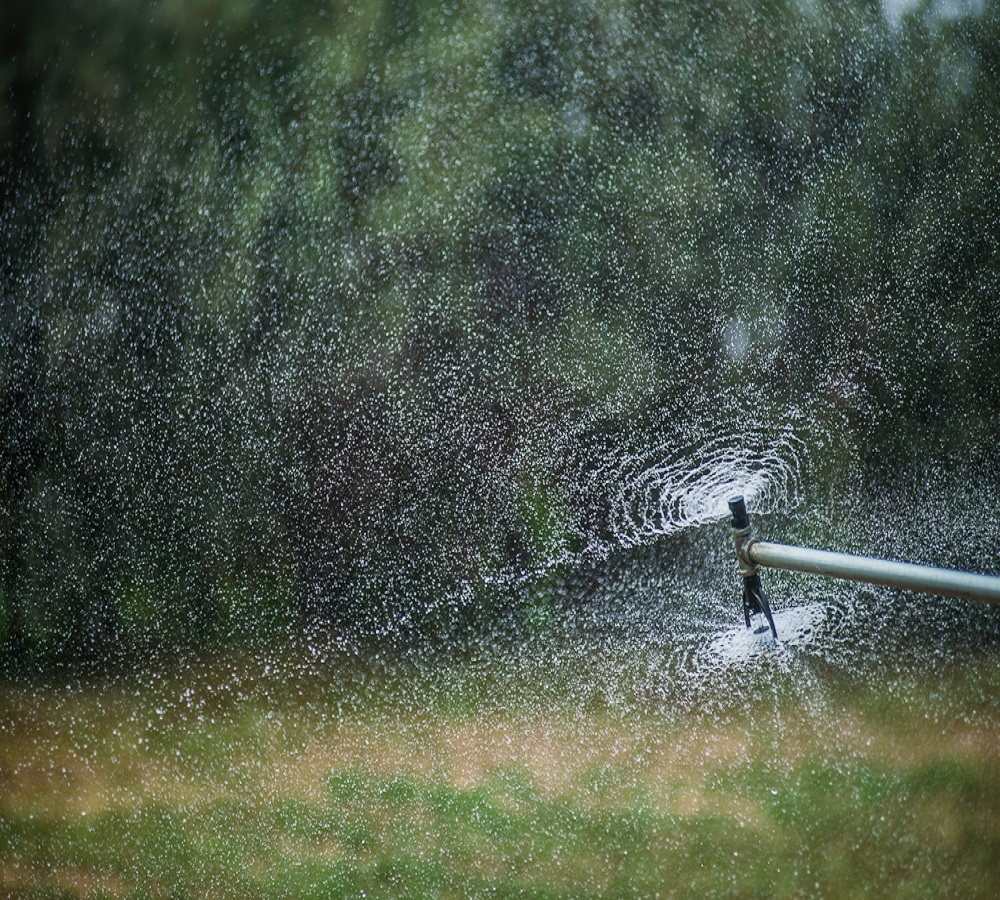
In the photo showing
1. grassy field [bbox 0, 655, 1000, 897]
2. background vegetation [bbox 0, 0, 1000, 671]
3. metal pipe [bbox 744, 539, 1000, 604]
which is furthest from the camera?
background vegetation [bbox 0, 0, 1000, 671]

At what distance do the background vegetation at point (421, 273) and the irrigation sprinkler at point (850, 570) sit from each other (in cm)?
85

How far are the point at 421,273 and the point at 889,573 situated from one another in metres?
1.30

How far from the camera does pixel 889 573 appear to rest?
812 millimetres

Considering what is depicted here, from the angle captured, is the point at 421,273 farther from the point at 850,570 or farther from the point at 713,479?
the point at 850,570

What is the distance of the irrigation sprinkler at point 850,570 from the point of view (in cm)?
76

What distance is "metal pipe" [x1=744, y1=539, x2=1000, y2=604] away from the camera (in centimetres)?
76

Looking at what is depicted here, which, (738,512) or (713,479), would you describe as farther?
(713,479)

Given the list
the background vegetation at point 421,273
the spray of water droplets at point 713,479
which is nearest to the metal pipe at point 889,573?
the spray of water droplets at point 713,479

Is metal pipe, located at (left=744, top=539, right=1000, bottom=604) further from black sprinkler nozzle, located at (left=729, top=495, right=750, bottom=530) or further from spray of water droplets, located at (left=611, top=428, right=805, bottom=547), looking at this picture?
spray of water droplets, located at (left=611, top=428, right=805, bottom=547)

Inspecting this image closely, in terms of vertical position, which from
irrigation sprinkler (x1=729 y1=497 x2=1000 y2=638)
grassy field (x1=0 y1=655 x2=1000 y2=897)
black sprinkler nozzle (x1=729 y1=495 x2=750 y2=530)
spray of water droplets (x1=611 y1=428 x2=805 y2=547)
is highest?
spray of water droplets (x1=611 y1=428 x2=805 y2=547)

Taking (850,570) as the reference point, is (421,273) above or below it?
above

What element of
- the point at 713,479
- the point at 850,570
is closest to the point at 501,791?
the point at 713,479

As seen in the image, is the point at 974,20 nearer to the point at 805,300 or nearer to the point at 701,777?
the point at 805,300

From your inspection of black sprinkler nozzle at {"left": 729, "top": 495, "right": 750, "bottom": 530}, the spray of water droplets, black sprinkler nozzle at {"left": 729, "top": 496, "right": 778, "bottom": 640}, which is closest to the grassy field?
the spray of water droplets
